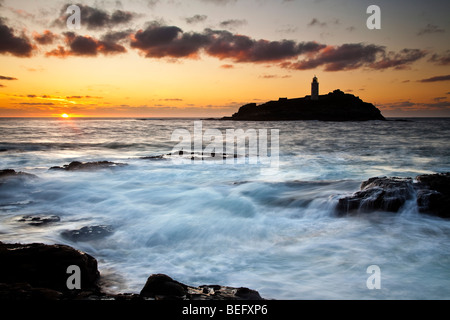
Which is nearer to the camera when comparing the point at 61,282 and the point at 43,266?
the point at 61,282

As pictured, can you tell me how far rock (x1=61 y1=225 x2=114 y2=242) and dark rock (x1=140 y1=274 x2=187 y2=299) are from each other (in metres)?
3.16

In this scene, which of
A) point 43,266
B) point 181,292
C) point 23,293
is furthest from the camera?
point 43,266

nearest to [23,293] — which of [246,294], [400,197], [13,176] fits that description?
[246,294]

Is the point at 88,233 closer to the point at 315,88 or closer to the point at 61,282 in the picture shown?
the point at 61,282

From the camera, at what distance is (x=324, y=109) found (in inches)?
4409

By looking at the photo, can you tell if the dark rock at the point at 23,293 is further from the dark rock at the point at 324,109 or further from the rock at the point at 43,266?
the dark rock at the point at 324,109

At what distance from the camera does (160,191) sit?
954cm

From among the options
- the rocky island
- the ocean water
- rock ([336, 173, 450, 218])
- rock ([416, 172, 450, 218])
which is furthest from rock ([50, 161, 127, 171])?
the rocky island

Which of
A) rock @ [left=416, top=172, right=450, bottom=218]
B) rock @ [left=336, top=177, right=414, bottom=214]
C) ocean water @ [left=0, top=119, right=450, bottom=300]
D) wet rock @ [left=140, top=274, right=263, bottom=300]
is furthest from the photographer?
rock @ [left=336, top=177, right=414, bottom=214]

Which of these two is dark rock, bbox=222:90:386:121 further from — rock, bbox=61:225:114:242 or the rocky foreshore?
the rocky foreshore

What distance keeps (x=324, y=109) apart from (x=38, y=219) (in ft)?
380

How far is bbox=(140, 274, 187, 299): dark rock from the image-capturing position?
9.18 ft
